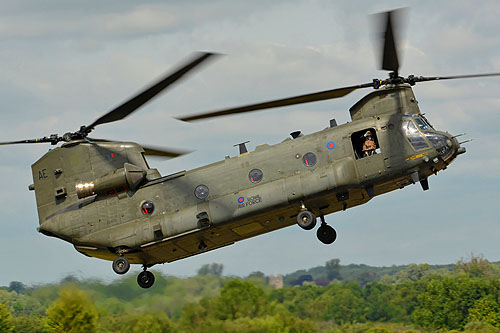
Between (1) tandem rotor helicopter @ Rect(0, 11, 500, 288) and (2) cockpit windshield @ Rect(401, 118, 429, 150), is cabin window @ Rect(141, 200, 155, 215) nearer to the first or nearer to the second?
(1) tandem rotor helicopter @ Rect(0, 11, 500, 288)

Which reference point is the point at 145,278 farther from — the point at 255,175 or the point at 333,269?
the point at 333,269

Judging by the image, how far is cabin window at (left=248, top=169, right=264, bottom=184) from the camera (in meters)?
20.9

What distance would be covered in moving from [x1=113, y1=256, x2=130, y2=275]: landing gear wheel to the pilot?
7.24 metres

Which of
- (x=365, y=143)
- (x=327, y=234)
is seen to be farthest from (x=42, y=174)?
(x=365, y=143)

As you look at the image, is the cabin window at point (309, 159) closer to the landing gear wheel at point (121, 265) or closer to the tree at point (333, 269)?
the landing gear wheel at point (121, 265)

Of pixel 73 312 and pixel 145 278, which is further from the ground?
pixel 145 278

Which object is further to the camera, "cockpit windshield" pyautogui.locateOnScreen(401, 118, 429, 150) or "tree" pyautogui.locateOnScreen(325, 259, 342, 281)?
"tree" pyautogui.locateOnScreen(325, 259, 342, 281)

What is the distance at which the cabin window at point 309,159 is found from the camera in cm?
2061

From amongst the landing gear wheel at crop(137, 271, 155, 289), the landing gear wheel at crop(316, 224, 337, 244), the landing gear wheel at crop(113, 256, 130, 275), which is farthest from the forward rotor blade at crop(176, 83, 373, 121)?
the landing gear wheel at crop(137, 271, 155, 289)

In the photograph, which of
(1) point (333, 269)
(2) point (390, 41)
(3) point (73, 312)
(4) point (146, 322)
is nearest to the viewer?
(2) point (390, 41)

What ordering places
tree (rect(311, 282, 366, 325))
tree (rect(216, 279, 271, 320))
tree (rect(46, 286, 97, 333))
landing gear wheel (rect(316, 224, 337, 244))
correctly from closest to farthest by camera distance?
1. landing gear wheel (rect(316, 224, 337, 244))
2. tree (rect(46, 286, 97, 333))
3. tree (rect(216, 279, 271, 320))
4. tree (rect(311, 282, 366, 325))

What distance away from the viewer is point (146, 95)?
19703 millimetres

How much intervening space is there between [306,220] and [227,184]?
2.39 meters

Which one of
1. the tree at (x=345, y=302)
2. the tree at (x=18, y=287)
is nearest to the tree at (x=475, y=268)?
the tree at (x=345, y=302)
